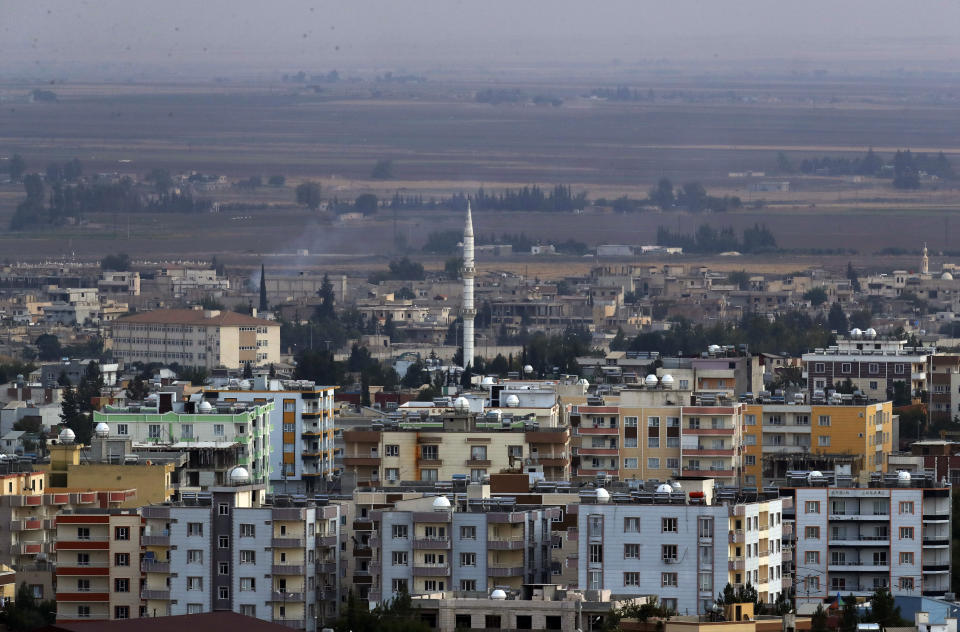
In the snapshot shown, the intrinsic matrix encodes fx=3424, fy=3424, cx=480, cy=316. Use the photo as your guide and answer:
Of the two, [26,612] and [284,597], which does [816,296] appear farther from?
[26,612]

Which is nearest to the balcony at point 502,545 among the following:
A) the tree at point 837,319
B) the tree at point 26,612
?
the tree at point 26,612

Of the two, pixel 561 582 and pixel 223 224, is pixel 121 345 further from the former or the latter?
pixel 561 582

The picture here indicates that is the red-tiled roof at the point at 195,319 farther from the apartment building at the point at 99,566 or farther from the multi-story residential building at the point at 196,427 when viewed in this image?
the apartment building at the point at 99,566

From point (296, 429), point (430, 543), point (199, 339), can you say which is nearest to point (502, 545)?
point (430, 543)

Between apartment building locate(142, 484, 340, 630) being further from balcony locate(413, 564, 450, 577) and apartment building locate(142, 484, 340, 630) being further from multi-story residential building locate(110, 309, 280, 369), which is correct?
multi-story residential building locate(110, 309, 280, 369)

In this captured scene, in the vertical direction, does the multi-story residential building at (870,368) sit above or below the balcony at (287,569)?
below

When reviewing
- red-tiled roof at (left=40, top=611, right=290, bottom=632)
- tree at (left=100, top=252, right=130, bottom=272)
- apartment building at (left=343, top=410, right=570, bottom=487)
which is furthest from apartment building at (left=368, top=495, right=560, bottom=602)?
tree at (left=100, top=252, right=130, bottom=272)

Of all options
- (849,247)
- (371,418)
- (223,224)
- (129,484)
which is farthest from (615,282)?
(129,484)
